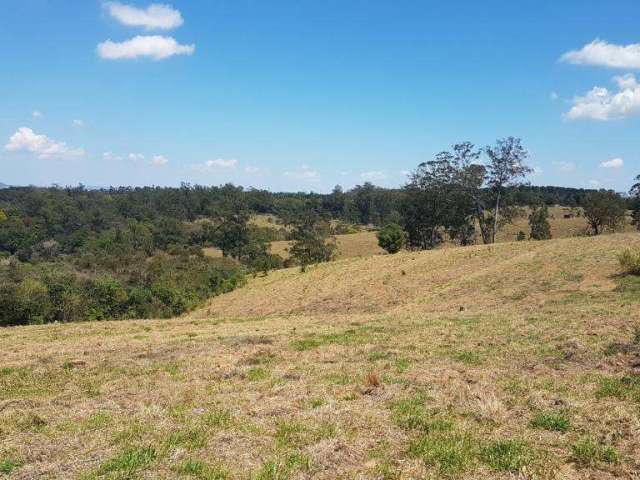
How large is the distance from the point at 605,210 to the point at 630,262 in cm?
4107

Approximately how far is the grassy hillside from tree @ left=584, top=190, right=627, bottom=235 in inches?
1888

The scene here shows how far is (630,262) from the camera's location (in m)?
28.6

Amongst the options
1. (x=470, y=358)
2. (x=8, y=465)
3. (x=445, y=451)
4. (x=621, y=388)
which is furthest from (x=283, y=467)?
(x=470, y=358)

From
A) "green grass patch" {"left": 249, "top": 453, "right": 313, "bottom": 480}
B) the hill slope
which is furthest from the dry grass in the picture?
"green grass patch" {"left": 249, "top": 453, "right": 313, "bottom": 480}

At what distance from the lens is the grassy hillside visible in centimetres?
707

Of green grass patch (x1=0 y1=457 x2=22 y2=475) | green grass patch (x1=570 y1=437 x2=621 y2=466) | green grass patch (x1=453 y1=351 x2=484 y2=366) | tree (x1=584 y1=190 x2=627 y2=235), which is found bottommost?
green grass patch (x1=453 y1=351 x2=484 y2=366)

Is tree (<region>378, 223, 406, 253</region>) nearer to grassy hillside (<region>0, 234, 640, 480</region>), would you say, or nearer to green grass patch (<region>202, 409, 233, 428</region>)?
grassy hillside (<region>0, 234, 640, 480</region>)

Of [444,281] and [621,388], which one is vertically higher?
[621,388]

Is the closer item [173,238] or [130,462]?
[130,462]

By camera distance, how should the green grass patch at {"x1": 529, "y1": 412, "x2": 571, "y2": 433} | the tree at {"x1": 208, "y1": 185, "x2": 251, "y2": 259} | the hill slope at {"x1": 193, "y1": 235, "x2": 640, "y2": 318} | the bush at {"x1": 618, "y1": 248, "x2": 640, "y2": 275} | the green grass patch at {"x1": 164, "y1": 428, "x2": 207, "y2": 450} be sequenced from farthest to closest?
the tree at {"x1": 208, "y1": 185, "x2": 251, "y2": 259}
the hill slope at {"x1": 193, "y1": 235, "x2": 640, "y2": 318}
the bush at {"x1": 618, "y1": 248, "x2": 640, "y2": 275}
the green grass patch at {"x1": 529, "y1": 412, "x2": 571, "y2": 433}
the green grass patch at {"x1": 164, "y1": 428, "x2": 207, "y2": 450}

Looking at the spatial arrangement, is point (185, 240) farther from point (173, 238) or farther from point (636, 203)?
point (636, 203)

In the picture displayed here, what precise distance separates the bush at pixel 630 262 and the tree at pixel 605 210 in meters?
39.8

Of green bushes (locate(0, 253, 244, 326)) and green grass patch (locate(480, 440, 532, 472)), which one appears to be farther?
green bushes (locate(0, 253, 244, 326))

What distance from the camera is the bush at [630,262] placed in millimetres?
28159
